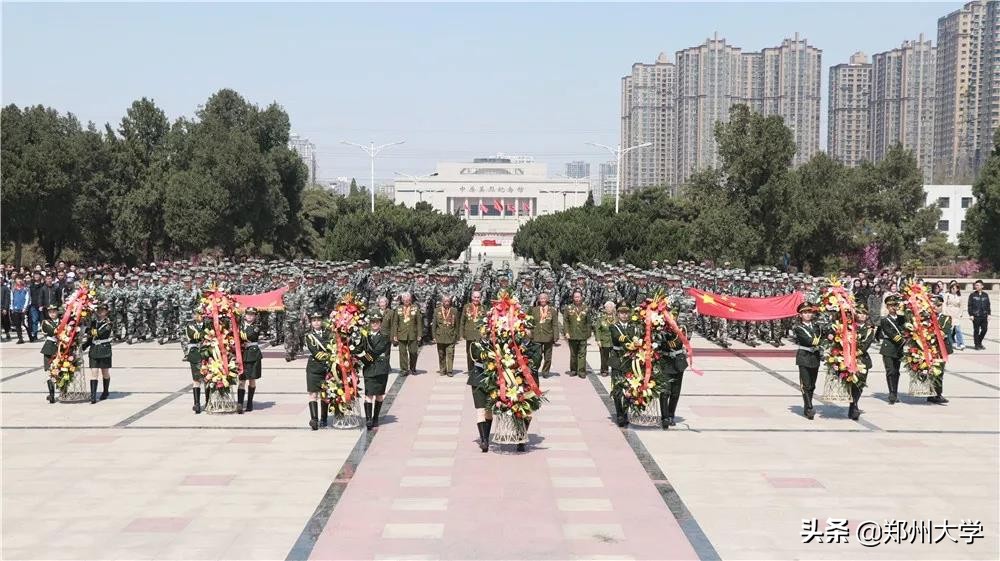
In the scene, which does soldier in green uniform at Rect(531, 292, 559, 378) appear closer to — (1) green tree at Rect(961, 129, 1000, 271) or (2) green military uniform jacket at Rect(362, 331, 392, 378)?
(2) green military uniform jacket at Rect(362, 331, 392, 378)

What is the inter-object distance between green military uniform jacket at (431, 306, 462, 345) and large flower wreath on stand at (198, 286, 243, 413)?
4617 mm

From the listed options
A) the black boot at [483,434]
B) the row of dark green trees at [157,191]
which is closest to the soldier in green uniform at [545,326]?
the black boot at [483,434]

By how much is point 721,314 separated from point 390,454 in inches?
467

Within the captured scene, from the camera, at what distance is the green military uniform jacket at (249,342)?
14438 millimetres

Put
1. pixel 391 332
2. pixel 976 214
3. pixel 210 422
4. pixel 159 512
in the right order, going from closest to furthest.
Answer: pixel 159 512 → pixel 210 422 → pixel 391 332 → pixel 976 214

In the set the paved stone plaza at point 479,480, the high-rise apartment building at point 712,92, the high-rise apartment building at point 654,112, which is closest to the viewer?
the paved stone plaza at point 479,480

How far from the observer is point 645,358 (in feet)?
43.3

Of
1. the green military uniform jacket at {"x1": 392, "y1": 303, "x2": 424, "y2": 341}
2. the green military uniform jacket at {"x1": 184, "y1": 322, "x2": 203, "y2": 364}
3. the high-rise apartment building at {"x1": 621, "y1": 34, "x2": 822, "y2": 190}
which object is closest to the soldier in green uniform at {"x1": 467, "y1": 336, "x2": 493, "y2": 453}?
the green military uniform jacket at {"x1": 184, "y1": 322, "x2": 203, "y2": 364}

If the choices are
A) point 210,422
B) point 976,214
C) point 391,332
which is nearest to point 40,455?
point 210,422

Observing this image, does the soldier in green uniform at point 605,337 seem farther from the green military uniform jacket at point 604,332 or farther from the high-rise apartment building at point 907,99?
the high-rise apartment building at point 907,99

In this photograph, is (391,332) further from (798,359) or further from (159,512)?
(159,512)

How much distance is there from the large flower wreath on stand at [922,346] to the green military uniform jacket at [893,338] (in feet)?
0.25

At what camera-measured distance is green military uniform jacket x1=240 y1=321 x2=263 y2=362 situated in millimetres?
14438

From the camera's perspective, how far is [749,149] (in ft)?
98.2
